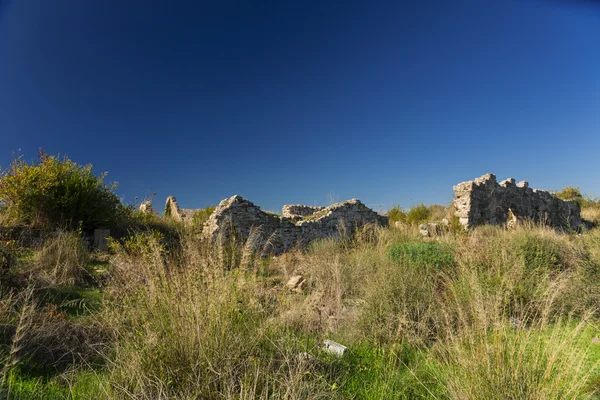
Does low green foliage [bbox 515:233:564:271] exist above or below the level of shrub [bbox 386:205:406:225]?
below

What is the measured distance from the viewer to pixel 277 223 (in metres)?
11.8

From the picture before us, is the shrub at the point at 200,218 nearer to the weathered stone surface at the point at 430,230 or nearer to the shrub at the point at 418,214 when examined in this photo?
the weathered stone surface at the point at 430,230

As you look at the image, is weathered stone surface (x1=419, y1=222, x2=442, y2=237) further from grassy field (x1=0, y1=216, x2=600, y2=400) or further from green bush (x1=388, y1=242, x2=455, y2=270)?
grassy field (x1=0, y1=216, x2=600, y2=400)

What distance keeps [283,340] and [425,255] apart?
195 inches

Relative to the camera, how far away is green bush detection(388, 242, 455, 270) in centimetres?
671

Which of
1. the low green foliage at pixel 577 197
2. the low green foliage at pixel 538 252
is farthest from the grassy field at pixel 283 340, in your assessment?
the low green foliage at pixel 577 197

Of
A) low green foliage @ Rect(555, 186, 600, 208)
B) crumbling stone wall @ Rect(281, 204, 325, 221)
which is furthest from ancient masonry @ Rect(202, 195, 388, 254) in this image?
low green foliage @ Rect(555, 186, 600, 208)

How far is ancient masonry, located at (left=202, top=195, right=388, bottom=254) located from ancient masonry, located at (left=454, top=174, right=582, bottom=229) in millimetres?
4121

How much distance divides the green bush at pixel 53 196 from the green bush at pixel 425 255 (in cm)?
852

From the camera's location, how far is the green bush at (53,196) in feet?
31.8

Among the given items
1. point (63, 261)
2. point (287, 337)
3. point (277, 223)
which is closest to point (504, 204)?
point (277, 223)

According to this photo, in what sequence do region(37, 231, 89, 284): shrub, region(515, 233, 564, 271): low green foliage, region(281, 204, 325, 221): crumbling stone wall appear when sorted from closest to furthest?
1. region(37, 231, 89, 284): shrub
2. region(515, 233, 564, 271): low green foliage
3. region(281, 204, 325, 221): crumbling stone wall

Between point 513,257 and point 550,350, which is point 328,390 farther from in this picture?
point 513,257

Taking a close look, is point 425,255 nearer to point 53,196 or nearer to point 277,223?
point 277,223
